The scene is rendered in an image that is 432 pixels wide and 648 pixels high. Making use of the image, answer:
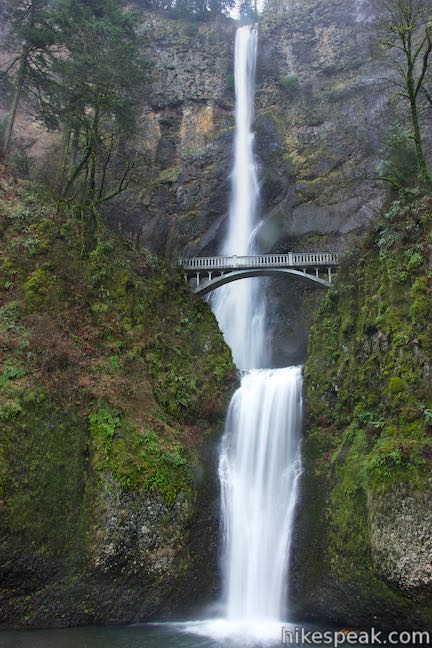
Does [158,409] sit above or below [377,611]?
above

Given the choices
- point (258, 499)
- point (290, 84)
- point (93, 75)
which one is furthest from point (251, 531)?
point (290, 84)

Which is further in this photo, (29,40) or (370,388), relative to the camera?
(29,40)

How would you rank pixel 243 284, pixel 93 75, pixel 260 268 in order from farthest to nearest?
pixel 243 284 < pixel 260 268 < pixel 93 75

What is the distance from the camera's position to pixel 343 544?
11.4 meters

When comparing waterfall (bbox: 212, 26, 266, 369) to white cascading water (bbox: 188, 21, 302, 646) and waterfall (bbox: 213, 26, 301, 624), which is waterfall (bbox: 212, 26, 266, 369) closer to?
waterfall (bbox: 213, 26, 301, 624)

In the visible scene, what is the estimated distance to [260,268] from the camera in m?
23.3

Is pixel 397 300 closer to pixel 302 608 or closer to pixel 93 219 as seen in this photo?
pixel 302 608

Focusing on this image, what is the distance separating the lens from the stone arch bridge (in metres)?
23.1

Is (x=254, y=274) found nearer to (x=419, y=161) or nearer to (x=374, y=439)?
(x=419, y=161)

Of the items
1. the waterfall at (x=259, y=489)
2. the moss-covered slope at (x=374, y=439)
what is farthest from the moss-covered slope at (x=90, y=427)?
the moss-covered slope at (x=374, y=439)

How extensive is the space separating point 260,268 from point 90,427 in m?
13.2

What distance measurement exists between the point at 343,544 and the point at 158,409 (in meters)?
6.24

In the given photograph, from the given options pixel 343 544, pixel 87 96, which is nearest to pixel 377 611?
pixel 343 544

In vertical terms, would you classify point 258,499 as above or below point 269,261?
below
